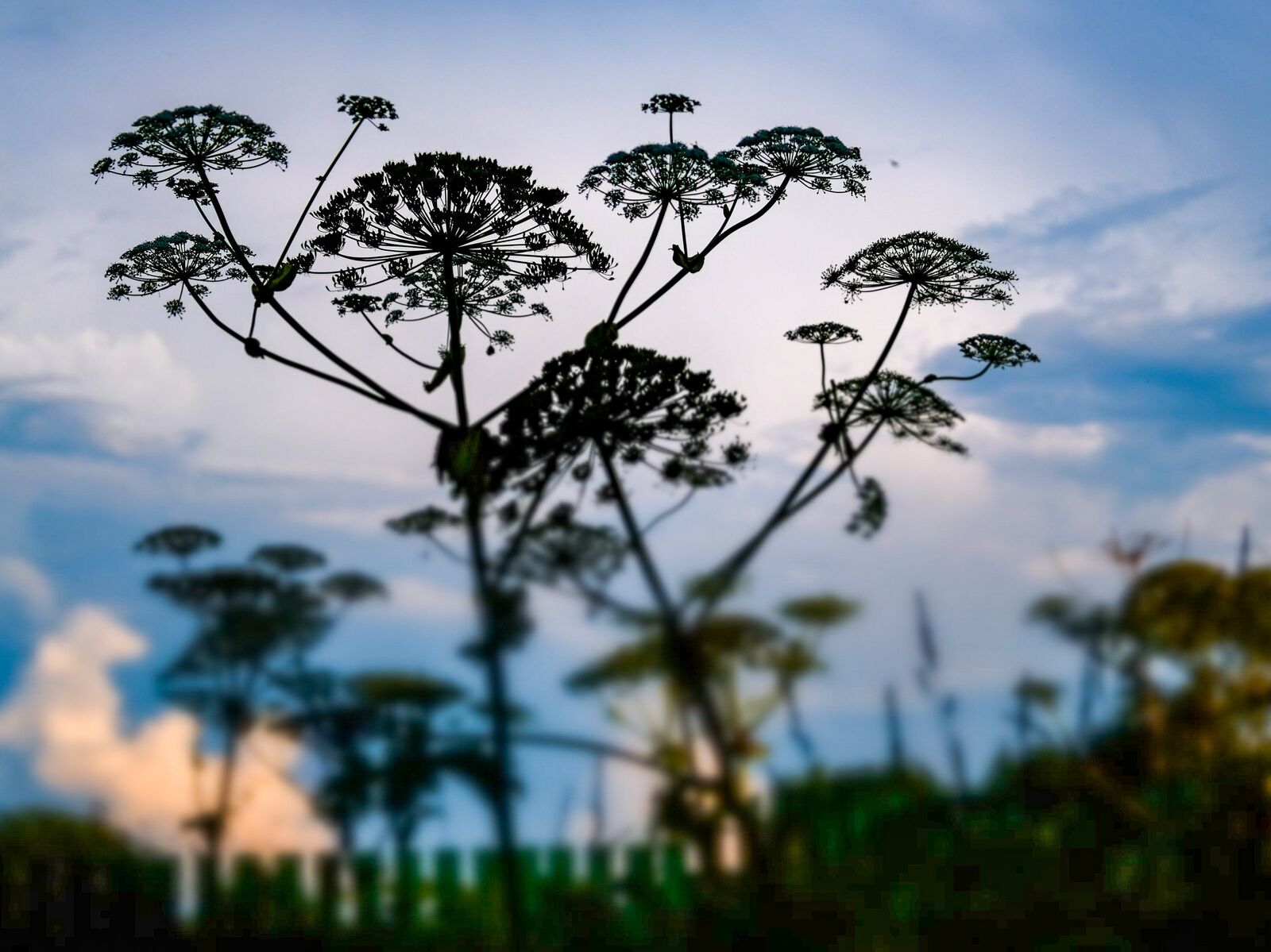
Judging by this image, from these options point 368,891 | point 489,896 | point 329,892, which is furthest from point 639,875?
point 329,892

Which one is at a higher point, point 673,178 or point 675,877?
point 673,178

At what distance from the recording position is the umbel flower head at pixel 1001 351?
528 cm

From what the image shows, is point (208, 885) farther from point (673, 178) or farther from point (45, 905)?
point (673, 178)

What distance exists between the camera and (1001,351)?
5293 mm

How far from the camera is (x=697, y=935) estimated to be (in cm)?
402

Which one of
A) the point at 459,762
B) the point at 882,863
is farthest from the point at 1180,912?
the point at 459,762

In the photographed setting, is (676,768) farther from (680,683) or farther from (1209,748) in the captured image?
(1209,748)

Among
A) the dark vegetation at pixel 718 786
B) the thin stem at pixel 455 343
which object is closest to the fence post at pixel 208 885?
the dark vegetation at pixel 718 786

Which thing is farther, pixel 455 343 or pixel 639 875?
pixel 455 343

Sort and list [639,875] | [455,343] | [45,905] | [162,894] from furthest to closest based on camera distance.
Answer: [455,343], [45,905], [162,894], [639,875]

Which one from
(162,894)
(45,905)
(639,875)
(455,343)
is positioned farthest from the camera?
(455,343)

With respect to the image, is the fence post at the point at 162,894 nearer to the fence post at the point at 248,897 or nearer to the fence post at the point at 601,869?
the fence post at the point at 248,897

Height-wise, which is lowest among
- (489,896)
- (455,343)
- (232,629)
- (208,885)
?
(489,896)

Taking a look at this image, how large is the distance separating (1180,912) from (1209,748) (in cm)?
66
